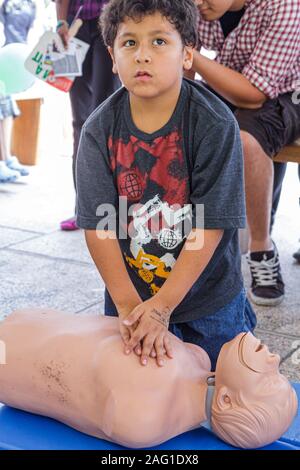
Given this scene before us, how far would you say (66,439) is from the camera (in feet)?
4.10

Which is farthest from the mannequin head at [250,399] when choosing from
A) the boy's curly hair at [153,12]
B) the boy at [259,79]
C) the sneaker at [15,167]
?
the sneaker at [15,167]

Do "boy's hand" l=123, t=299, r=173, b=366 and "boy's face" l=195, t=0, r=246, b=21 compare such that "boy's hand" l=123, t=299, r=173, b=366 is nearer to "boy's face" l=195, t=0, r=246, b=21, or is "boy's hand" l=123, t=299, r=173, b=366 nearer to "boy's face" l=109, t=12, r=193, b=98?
"boy's face" l=109, t=12, r=193, b=98

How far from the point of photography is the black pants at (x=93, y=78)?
8.87 ft

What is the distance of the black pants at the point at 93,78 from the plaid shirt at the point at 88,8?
0.02 metres

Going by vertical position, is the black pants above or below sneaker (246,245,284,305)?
above

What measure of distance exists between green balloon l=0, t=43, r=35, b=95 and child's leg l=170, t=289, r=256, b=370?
2.07 m

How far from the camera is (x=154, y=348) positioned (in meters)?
1.29

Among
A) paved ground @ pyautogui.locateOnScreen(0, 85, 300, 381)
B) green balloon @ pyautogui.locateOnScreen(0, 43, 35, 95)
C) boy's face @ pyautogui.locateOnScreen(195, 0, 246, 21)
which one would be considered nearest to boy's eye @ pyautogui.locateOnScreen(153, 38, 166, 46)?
boy's face @ pyautogui.locateOnScreen(195, 0, 246, 21)

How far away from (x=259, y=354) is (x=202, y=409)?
15 centimetres

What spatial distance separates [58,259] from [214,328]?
117 centimetres

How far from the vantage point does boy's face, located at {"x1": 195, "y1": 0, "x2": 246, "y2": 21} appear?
2.03 metres

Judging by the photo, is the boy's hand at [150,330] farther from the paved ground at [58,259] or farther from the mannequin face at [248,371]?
the paved ground at [58,259]

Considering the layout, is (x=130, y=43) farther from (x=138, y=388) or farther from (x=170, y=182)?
(x=138, y=388)

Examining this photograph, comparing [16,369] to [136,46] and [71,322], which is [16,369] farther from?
[136,46]
